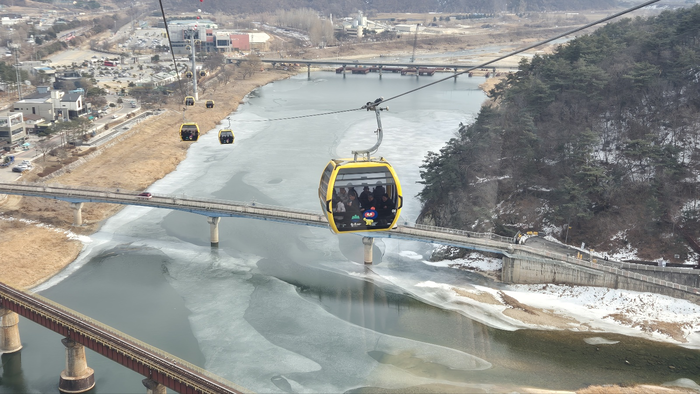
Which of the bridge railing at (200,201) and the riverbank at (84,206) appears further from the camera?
the bridge railing at (200,201)

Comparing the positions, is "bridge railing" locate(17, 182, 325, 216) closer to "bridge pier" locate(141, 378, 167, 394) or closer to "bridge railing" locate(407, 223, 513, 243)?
"bridge railing" locate(407, 223, 513, 243)

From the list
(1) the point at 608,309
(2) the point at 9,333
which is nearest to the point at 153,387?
(2) the point at 9,333

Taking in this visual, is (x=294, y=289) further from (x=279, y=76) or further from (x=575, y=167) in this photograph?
(x=279, y=76)

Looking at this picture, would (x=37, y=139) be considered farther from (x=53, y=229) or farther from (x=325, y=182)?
(x=325, y=182)

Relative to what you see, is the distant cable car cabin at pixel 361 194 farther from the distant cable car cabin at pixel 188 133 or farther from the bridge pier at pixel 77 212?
the bridge pier at pixel 77 212

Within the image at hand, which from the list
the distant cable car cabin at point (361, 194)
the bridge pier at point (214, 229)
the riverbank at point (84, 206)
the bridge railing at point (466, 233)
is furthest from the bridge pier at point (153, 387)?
the bridge railing at point (466, 233)
